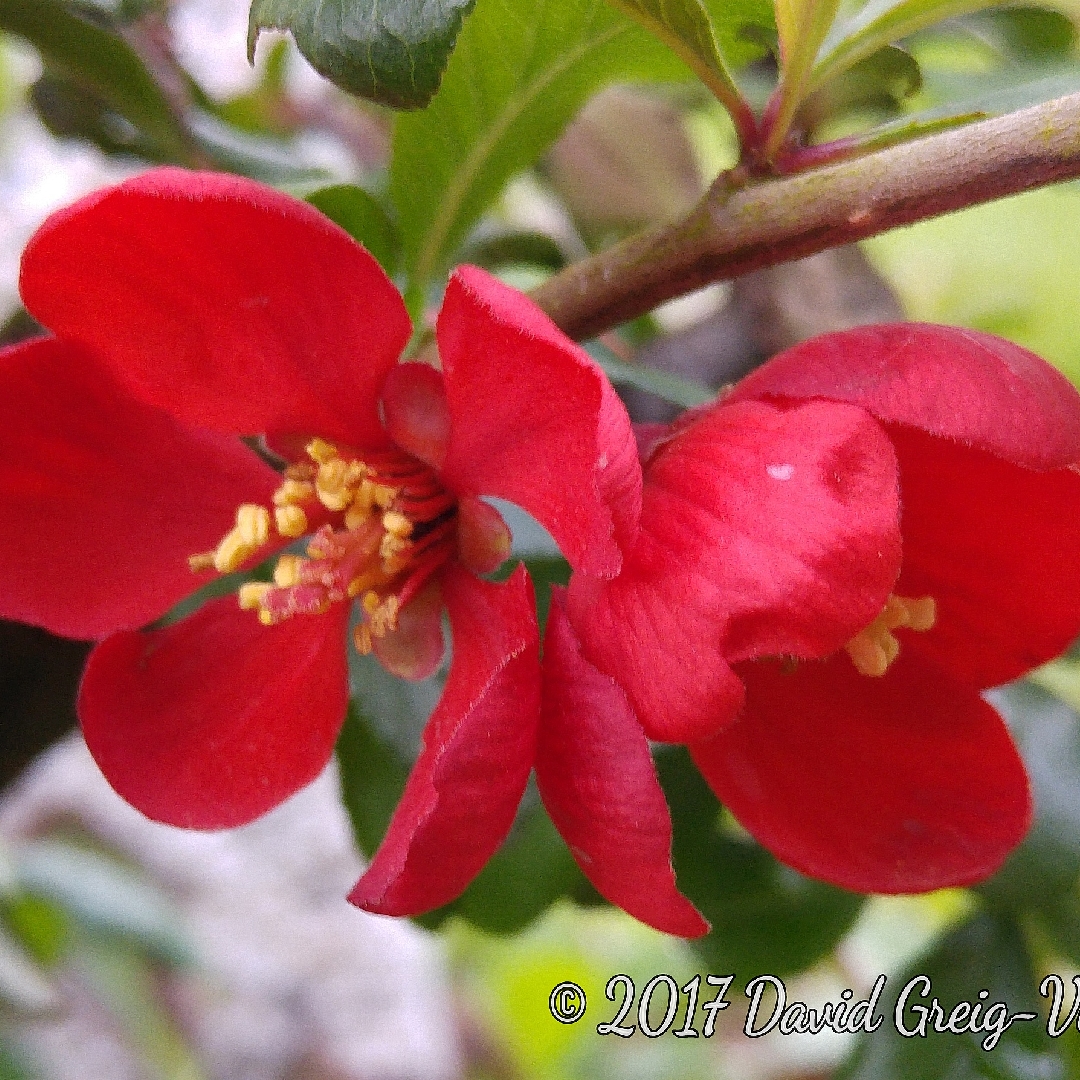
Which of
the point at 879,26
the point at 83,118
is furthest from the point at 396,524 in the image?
the point at 83,118

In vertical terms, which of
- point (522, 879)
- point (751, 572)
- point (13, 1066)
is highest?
point (751, 572)

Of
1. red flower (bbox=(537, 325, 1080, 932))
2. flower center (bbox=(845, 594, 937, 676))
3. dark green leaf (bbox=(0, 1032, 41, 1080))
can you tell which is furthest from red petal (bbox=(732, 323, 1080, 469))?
dark green leaf (bbox=(0, 1032, 41, 1080))

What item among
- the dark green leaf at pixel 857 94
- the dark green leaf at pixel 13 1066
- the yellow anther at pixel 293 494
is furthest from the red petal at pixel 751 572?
the dark green leaf at pixel 13 1066

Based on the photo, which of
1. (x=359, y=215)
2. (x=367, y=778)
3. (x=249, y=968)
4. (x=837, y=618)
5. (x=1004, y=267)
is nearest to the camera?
(x=837, y=618)

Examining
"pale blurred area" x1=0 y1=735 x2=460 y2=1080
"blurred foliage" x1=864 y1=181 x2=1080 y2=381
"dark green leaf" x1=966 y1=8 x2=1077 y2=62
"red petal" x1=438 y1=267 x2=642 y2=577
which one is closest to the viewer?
"red petal" x1=438 y1=267 x2=642 y2=577

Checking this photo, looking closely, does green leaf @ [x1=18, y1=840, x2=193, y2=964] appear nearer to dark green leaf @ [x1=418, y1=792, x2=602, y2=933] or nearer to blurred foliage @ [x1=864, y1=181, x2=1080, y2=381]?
dark green leaf @ [x1=418, y1=792, x2=602, y2=933]

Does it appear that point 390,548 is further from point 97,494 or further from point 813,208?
point 813,208

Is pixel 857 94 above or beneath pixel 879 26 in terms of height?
beneath
